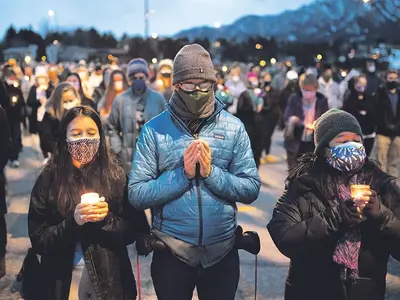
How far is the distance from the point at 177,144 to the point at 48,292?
116 cm

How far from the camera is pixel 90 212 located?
9.43 ft

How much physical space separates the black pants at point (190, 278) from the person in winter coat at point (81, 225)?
0.25m

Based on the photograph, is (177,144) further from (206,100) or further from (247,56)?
(247,56)

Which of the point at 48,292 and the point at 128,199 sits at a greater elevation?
the point at 128,199

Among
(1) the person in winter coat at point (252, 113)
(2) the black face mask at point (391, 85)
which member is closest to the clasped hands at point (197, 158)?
(2) the black face mask at point (391, 85)

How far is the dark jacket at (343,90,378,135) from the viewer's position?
8.34m

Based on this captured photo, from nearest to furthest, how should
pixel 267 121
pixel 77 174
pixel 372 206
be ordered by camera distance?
pixel 372 206 < pixel 77 174 < pixel 267 121

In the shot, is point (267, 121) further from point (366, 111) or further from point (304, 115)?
point (304, 115)

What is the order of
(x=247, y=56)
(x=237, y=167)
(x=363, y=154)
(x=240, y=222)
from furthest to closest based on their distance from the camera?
(x=247, y=56) → (x=240, y=222) → (x=237, y=167) → (x=363, y=154)

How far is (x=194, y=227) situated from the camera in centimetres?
304

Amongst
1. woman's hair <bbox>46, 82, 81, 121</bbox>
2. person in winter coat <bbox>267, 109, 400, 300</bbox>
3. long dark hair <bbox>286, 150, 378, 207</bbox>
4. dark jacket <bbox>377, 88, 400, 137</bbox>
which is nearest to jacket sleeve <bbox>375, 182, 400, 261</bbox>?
person in winter coat <bbox>267, 109, 400, 300</bbox>

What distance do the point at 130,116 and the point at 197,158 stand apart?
296cm

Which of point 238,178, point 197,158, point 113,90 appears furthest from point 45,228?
point 113,90

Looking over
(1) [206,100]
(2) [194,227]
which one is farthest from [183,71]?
(2) [194,227]
